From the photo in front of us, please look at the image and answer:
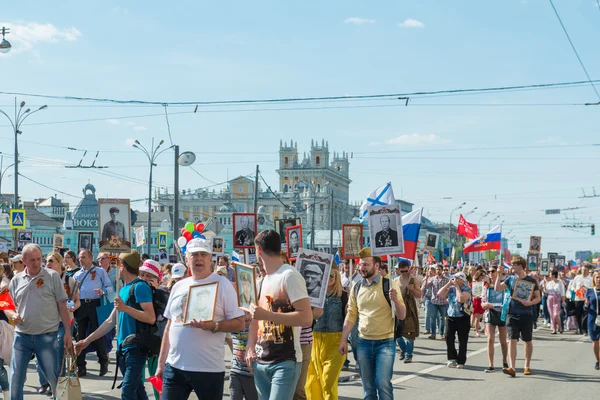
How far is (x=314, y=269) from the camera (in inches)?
358

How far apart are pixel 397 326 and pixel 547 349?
773 cm

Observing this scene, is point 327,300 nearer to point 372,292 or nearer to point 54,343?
point 372,292

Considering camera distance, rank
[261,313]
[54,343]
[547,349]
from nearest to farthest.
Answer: [261,313] < [54,343] < [547,349]

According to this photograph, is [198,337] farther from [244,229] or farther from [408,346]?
[244,229]

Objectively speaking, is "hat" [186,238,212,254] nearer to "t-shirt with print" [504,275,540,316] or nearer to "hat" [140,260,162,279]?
"hat" [140,260,162,279]

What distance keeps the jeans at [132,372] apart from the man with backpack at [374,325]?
2080 millimetres

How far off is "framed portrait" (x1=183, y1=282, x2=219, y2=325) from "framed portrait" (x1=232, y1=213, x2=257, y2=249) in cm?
1076

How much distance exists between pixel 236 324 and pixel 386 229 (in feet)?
15.0

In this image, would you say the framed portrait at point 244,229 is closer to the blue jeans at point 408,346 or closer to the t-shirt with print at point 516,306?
the blue jeans at point 408,346

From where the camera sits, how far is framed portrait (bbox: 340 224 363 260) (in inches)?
567

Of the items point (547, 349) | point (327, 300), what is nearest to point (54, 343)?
point (327, 300)

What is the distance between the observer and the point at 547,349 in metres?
18.0

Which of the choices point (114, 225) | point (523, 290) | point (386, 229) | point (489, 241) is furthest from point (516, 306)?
point (489, 241)

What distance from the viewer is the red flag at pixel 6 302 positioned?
8925 mm
